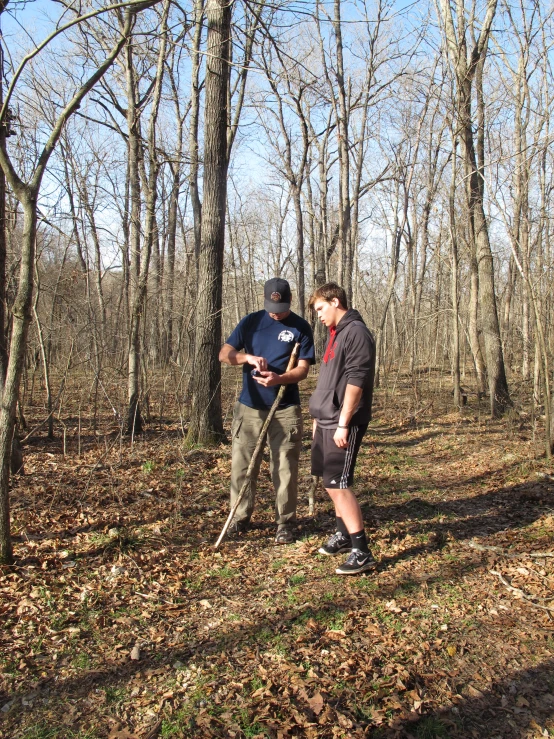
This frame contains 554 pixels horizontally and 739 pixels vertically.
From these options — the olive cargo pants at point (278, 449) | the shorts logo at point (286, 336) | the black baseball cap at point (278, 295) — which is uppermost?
the black baseball cap at point (278, 295)

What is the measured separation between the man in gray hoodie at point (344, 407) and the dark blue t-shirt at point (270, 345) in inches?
15.2

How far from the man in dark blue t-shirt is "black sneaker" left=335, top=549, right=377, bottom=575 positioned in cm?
72

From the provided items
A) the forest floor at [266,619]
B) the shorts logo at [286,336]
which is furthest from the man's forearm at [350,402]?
the forest floor at [266,619]

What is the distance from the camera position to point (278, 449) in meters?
4.33

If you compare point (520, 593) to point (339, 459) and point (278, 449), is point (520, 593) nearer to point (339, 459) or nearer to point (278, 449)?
point (339, 459)

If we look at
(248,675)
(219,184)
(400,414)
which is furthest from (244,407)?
(400,414)

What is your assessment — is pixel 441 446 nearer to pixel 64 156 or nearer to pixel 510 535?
pixel 510 535

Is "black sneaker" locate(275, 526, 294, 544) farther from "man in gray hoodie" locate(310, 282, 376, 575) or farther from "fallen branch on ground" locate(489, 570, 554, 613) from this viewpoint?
"fallen branch on ground" locate(489, 570, 554, 613)

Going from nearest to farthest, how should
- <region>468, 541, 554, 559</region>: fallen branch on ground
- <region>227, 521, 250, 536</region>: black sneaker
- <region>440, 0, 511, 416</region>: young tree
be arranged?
1. <region>468, 541, 554, 559</region>: fallen branch on ground
2. <region>227, 521, 250, 536</region>: black sneaker
3. <region>440, 0, 511, 416</region>: young tree

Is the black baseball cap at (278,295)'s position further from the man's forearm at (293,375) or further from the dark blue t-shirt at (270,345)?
the man's forearm at (293,375)

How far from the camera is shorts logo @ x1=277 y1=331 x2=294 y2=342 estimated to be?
425 cm

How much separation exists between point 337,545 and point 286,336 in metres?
1.71

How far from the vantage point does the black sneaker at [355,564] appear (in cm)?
373

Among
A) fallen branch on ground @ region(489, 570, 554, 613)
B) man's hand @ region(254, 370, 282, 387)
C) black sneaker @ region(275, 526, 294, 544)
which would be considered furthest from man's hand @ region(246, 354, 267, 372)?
fallen branch on ground @ region(489, 570, 554, 613)
